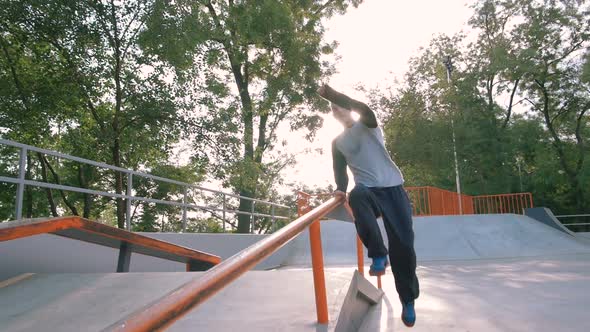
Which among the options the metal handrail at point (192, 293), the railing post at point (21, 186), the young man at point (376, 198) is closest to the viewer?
the metal handrail at point (192, 293)

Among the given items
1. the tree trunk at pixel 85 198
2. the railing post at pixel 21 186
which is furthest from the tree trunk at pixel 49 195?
the railing post at pixel 21 186

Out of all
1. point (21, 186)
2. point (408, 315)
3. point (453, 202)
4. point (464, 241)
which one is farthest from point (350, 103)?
point (453, 202)

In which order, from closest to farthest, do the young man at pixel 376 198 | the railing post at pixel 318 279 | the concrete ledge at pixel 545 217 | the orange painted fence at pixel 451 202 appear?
the railing post at pixel 318 279
the young man at pixel 376 198
the orange painted fence at pixel 451 202
the concrete ledge at pixel 545 217

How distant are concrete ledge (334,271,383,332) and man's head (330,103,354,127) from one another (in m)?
1.19

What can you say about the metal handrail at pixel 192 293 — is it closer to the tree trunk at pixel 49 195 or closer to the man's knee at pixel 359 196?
the man's knee at pixel 359 196

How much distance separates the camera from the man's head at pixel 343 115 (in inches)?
137

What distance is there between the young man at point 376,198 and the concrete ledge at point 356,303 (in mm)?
316

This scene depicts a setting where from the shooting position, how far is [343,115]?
352cm

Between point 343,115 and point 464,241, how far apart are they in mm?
12080

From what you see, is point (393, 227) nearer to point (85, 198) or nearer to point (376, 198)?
point (376, 198)

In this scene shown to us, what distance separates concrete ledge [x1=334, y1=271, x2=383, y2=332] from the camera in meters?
3.11

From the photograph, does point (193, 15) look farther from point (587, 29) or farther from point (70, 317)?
point (587, 29)

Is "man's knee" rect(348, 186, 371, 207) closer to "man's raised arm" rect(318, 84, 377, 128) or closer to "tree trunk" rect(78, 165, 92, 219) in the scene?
"man's raised arm" rect(318, 84, 377, 128)

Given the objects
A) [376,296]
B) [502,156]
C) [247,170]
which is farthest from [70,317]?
[502,156]
